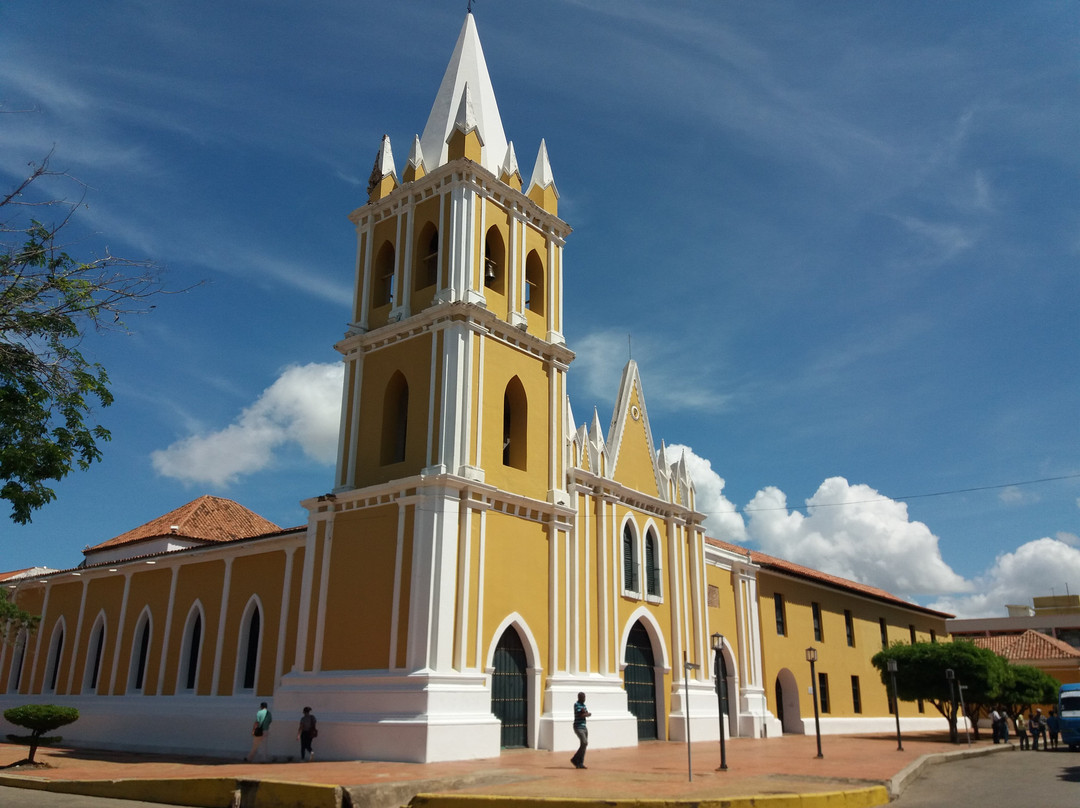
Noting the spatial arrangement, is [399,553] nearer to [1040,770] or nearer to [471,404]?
[471,404]

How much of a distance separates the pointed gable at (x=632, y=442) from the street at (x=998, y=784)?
34.1ft

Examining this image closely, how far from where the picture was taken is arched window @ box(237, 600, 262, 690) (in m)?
22.2

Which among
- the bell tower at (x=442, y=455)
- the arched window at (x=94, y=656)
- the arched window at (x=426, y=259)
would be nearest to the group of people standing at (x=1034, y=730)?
the bell tower at (x=442, y=455)

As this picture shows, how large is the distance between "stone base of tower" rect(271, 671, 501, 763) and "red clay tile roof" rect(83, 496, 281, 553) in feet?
48.0

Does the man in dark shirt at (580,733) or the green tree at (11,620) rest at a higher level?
the green tree at (11,620)

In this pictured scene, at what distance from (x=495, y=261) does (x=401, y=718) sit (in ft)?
38.5

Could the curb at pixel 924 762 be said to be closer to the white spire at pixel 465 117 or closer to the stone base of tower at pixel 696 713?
the stone base of tower at pixel 696 713

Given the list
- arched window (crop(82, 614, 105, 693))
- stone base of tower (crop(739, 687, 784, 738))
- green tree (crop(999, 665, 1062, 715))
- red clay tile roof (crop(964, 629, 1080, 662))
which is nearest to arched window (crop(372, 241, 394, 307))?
arched window (crop(82, 614, 105, 693))

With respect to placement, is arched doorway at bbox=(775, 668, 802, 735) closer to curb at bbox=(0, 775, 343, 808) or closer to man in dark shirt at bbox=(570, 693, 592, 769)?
man in dark shirt at bbox=(570, 693, 592, 769)

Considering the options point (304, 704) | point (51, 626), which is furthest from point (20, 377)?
point (51, 626)

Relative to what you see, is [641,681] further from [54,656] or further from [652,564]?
[54,656]

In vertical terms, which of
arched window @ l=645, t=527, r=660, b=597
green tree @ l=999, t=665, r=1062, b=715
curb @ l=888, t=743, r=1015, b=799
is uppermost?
arched window @ l=645, t=527, r=660, b=597

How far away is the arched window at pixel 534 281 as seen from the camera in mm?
23562

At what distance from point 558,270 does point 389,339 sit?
5.57 m
